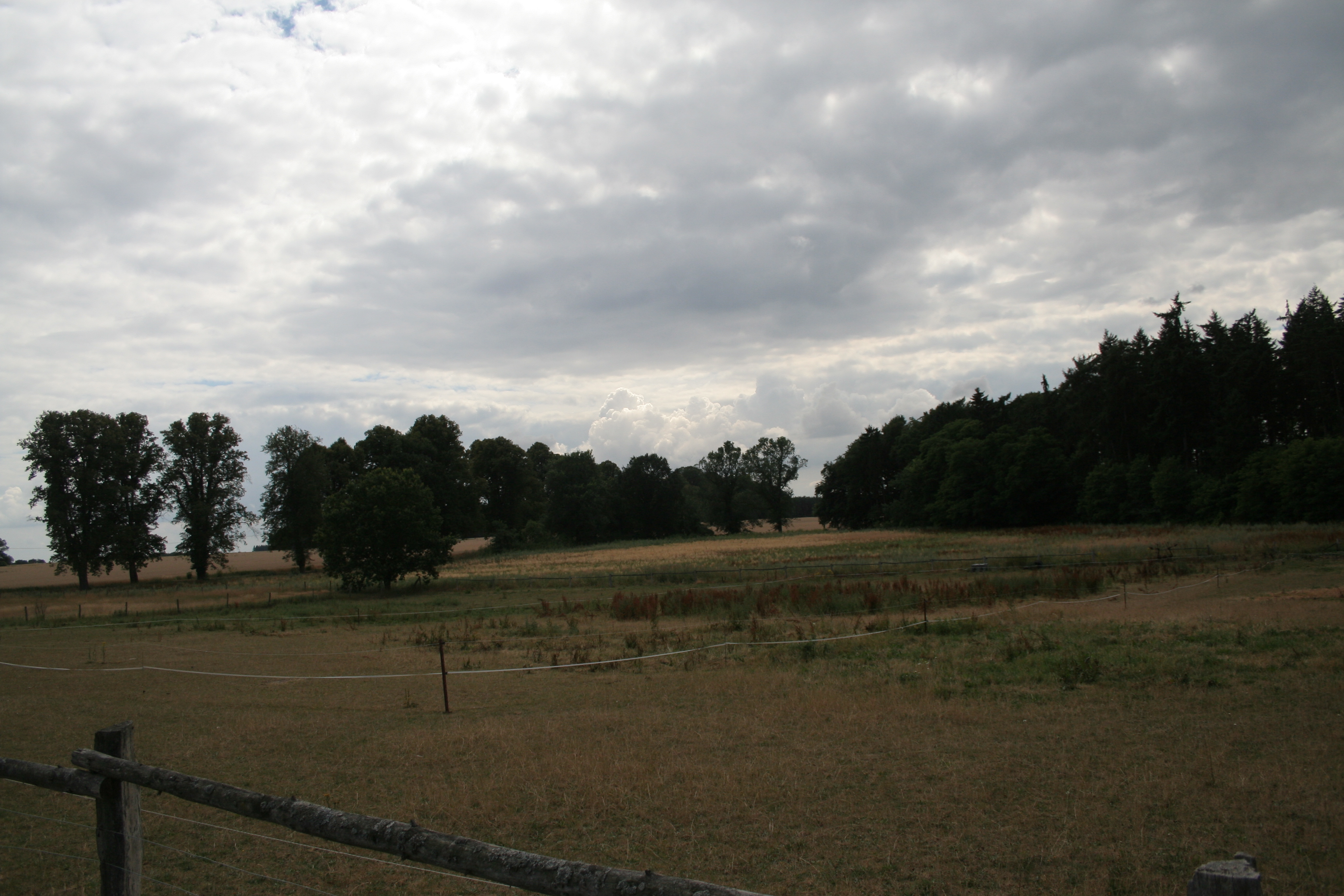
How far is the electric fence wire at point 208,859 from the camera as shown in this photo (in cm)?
522

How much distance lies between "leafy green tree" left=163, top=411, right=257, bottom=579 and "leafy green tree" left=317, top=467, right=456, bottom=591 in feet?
75.9

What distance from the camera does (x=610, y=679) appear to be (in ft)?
47.7

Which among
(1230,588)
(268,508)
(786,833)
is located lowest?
(1230,588)

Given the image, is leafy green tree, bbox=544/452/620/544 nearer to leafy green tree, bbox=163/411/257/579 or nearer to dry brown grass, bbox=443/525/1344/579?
dry brown grass, bbox=443/525/1344/579

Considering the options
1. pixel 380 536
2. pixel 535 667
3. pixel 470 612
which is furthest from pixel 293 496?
pixel 535 667

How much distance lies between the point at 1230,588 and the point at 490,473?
275 ft

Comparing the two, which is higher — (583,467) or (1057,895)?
(583,467)

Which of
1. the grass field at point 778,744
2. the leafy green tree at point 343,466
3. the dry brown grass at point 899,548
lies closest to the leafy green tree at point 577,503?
the dry brown grass at point 899,548

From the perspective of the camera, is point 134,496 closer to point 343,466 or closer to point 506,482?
point 343,466

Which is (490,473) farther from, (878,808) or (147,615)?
(878,808)

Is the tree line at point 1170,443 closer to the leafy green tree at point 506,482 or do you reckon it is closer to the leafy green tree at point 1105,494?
the leafy green tree at point 1105,494

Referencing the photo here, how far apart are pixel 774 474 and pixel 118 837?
389 feet

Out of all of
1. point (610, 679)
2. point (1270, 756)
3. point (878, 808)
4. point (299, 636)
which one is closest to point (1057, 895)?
point (878, 808)

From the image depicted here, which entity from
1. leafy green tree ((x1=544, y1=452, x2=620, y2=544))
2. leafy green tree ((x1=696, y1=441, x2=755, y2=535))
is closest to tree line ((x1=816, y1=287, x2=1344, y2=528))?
leafy green tree ((x1=696, y1=441, x2=755, y2=535))
